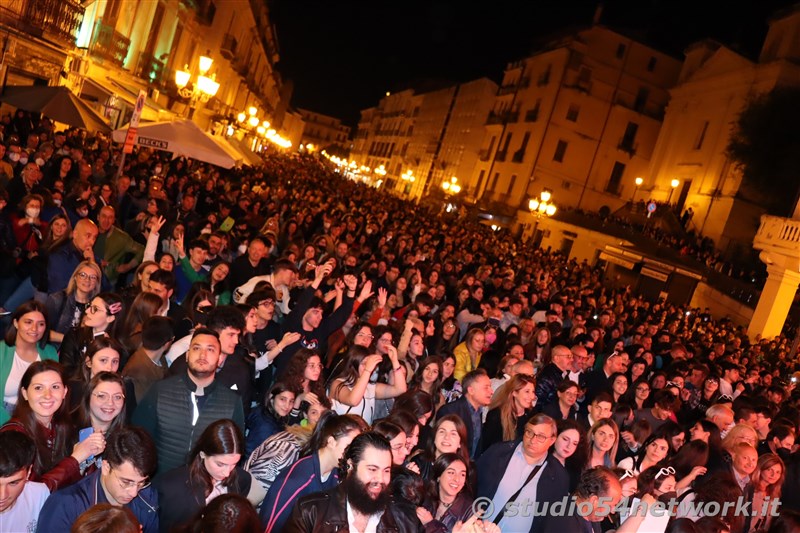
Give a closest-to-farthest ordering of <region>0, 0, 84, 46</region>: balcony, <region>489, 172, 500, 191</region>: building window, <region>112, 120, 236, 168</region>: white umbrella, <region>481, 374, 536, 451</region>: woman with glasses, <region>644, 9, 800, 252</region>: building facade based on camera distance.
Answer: <region>481, 374, 536, 451</region>: woman with glasses < <region>112, 120, 236, 168</region>: white umbrella < <region>0, 0, 84, 46</region>: balcony < <region>644, 9, 800, 252</region>: building facade < <region>489, 172, 500, 191</region>: building window

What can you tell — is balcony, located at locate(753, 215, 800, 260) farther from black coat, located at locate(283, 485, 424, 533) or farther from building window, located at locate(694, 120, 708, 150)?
black coat, located at locate(283, 485, 424, 533)

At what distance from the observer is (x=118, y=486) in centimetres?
334

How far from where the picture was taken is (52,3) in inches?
666

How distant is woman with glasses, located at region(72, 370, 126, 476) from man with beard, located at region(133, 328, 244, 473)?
0.87 feet

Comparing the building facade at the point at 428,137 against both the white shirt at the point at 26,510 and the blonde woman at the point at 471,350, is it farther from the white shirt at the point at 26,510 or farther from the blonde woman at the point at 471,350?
the white shirt at the point at 26,510

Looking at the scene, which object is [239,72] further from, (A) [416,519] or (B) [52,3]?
(A) [416,519]

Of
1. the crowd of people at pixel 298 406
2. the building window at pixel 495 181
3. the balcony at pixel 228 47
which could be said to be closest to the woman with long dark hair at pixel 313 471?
the crowd of people at pixel 298 406

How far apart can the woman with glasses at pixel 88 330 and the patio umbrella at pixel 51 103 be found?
1034 cm

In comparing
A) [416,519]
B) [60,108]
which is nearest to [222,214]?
[60,108]

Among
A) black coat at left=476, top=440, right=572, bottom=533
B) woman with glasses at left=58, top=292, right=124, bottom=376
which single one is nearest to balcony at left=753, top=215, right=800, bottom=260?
black coat at left=476, top=440, right=572, bottom=533

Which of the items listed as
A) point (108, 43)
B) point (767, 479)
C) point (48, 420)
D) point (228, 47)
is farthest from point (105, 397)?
point (228, 47)

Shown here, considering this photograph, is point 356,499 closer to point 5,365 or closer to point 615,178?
point 5,365

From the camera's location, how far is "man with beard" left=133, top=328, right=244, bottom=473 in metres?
4.35

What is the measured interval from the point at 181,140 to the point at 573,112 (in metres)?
32.9
